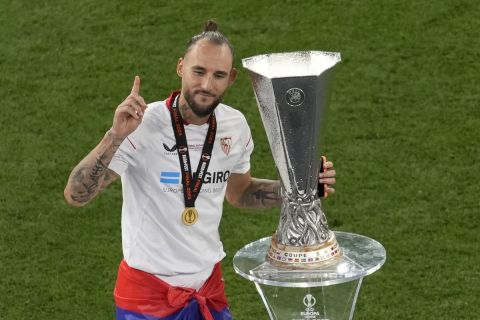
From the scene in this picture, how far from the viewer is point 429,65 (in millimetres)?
8859

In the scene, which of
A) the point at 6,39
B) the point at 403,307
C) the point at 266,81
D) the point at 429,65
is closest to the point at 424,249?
the point at 403,307

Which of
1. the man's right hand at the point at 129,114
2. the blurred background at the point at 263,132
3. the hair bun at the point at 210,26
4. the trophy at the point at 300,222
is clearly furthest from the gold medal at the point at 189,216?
the blurred background at the point at 263,132

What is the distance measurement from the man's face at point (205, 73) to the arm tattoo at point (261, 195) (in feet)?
2.14

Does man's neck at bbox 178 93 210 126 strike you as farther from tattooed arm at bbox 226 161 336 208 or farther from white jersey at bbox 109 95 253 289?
tattooed arm at bbox 226 161 336 208

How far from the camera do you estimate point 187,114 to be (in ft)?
14.2

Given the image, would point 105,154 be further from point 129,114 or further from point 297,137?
point 297,137

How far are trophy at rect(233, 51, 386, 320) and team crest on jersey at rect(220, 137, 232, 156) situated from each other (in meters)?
0.40

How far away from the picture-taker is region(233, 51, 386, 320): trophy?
3879 millimetres

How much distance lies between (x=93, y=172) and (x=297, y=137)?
2.66 feet

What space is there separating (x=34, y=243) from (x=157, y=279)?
2974 mm

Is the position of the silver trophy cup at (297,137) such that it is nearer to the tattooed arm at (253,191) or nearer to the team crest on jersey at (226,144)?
the team crest on jersey at (226,144)

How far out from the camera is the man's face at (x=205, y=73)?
416 centimetres

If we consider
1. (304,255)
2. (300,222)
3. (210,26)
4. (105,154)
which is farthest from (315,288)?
(210,26)

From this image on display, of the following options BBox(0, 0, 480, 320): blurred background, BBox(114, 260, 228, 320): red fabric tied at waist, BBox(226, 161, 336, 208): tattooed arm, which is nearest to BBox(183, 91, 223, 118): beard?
BBox(226, 161, 336, 208): tattooed arm
